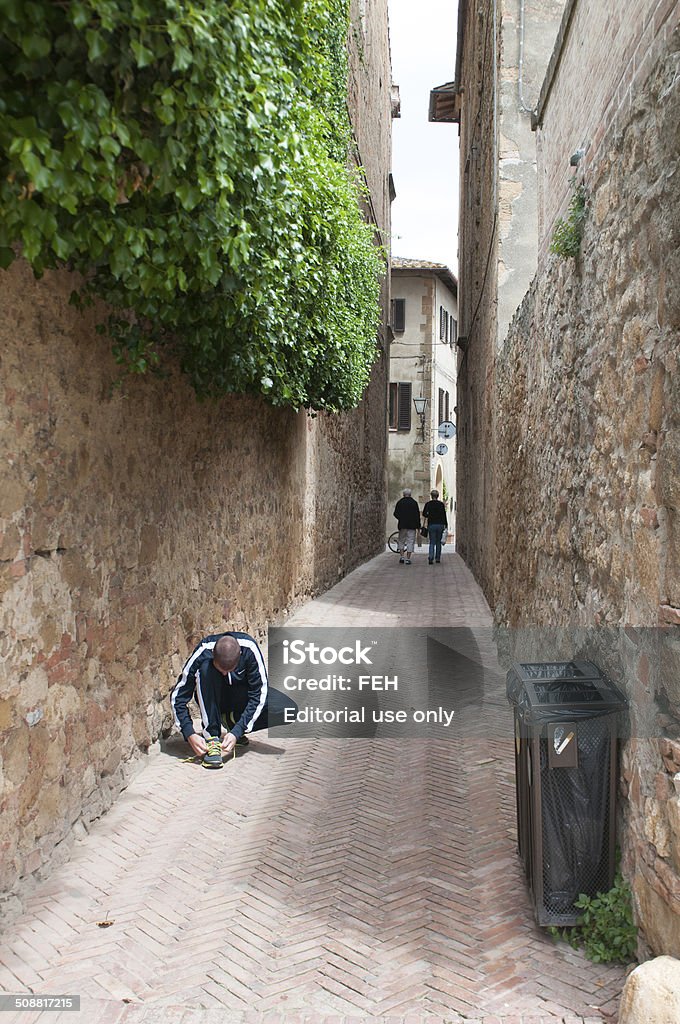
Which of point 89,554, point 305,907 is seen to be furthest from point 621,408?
point 89,554

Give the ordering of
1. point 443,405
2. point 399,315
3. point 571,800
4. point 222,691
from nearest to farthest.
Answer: point 571,800
point 222,691
point 399,315
point 443,405

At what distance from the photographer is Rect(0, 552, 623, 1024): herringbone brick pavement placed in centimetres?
321

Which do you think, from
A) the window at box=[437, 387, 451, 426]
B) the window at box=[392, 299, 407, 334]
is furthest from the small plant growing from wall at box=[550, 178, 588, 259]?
the window at box=[437, 387, 451, 426]

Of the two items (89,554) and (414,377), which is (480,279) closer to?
(89,554)

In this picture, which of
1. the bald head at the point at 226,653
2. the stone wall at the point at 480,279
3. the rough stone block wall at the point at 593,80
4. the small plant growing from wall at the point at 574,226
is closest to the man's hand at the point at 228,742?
the bald head at the point at 226,653

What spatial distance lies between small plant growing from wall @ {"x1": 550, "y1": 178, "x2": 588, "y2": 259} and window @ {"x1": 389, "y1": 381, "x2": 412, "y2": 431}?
29.1m

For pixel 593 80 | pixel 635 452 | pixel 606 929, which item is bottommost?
pixel 606 929

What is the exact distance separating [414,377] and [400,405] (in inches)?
46.5

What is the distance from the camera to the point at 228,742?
5.71m

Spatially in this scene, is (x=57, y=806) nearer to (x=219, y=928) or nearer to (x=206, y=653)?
(x=219, y=928)

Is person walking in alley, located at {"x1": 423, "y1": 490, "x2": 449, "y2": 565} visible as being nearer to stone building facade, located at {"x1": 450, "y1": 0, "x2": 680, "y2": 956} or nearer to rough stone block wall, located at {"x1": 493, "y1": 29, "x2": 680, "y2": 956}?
stone building facade, located at {"x1": 450, "y1": 0, "x2": 680, "y2": 956}

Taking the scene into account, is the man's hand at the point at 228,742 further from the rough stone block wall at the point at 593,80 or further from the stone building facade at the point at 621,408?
the rough stone block wall at the point at 593,80

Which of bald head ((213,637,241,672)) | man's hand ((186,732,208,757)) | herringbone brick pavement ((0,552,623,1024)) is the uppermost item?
bald head ((213,637,241,672))

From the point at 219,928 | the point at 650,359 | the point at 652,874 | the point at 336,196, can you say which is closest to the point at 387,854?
the point at 219,928
